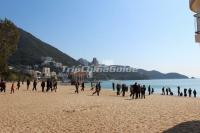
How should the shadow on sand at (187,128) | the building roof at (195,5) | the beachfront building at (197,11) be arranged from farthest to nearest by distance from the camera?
the building roof at (195,5) < the beachfront building at (197,11) < the shadow on sand at (187,128)

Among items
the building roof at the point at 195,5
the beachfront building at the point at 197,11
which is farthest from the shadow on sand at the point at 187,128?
the building roof at the point at 195,5

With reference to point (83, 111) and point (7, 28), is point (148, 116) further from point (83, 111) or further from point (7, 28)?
point (7, 28)

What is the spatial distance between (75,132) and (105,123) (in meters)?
2.49

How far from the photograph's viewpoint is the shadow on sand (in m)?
14.0

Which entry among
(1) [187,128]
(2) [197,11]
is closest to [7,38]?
(2) [197,11]

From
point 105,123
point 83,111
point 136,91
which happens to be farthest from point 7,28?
point 105,123

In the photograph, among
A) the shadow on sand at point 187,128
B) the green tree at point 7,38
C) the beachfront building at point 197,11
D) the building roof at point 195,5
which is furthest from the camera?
the green tree at point 7,38

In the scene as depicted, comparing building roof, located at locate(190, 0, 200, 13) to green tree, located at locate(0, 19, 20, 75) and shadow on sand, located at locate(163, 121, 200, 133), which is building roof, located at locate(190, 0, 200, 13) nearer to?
shadow on sand, located at locate(163, 121, 200, 133)

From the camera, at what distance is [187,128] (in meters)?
14.5

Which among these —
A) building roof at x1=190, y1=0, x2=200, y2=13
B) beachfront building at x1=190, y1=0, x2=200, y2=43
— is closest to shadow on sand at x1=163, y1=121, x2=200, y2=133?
beachfront building at x1=190, y1=0, x2=200, y2=43

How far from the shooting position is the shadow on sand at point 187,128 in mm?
13961

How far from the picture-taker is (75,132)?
14820 mm

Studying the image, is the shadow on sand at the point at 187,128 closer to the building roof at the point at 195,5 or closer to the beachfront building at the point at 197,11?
the beachfront building at the point at 197,11

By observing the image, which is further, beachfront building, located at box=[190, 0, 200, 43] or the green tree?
the green tree
